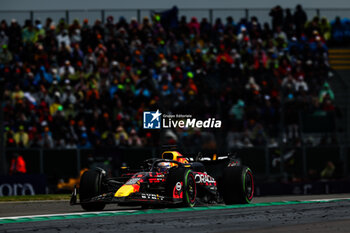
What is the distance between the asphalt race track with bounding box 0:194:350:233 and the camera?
8.03m

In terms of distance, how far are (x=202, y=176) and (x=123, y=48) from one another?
12711 mm

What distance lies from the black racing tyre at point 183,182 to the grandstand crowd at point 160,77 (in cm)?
815

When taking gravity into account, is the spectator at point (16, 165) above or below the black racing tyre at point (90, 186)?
above

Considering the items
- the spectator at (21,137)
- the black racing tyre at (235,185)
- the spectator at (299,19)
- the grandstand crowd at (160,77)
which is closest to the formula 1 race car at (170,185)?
the black racing tyre at (235,185)

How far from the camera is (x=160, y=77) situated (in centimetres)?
2270

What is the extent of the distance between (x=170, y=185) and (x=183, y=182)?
207 millimetres

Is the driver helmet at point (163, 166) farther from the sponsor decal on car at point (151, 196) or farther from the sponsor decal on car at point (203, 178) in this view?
the sponsor decal on car at point (151, 196)

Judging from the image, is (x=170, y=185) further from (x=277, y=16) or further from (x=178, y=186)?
(x=277, y=16)

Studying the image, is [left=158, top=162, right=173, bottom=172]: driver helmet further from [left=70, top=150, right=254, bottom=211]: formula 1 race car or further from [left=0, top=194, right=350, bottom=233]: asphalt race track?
[left=0, top=194, right=350, bottom=233]: asphalt race track

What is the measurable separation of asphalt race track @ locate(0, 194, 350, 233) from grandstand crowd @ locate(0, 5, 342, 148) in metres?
8.68

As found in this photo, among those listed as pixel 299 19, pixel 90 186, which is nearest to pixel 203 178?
pixel 90 186

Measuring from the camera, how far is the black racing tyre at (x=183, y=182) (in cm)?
1059

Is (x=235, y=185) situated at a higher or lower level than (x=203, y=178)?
lower

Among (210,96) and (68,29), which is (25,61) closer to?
(68,29)
